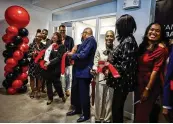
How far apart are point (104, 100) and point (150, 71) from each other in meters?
0.89

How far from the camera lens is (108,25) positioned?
5137mm

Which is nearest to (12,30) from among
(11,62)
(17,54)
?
(17,54)

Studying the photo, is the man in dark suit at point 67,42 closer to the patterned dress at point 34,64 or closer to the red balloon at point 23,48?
the patterned dress at point 34,64

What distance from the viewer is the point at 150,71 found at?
1.33 metres

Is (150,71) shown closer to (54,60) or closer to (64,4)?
(54,60)

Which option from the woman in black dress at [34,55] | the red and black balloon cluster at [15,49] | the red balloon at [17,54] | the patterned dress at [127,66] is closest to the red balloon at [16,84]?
the red and black balloon cluster at [15,49]

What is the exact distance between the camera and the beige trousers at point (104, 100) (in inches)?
79.5

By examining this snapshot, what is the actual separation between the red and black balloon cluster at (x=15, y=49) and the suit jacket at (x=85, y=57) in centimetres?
162

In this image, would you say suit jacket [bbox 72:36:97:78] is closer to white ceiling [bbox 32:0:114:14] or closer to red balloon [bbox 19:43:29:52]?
red balloon [bbox 19:43:29:52]

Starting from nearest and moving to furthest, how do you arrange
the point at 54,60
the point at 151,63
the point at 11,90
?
the point at 151,63, the point at 54,60, the point at 11,90

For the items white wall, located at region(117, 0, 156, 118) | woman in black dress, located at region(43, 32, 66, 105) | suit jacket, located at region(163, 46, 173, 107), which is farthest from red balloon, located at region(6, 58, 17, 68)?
suit jacket, located at region(163, 46, 173, 107)

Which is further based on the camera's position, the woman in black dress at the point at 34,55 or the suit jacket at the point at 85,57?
the woman in black dress at the point at 34,55

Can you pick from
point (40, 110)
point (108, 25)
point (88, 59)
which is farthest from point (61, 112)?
point (108, 25)

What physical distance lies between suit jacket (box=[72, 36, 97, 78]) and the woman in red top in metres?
0.67
